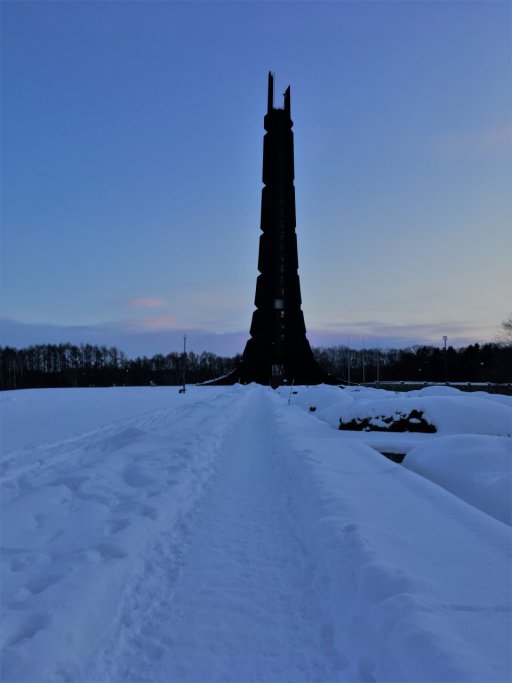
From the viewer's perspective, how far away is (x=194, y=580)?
11.8 ft

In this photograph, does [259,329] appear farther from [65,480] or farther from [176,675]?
[176,675]

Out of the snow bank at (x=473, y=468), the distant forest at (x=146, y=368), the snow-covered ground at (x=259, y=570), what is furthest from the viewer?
the distant forest at (x=146, y=368)

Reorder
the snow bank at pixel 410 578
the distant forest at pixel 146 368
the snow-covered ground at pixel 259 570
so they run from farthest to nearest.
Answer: the distant forest at pixel 146 368 → the snow-covered ground at pixel 259 570 → the snow bank at pixel 410 578

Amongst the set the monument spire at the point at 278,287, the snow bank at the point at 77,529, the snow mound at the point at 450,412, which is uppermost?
the monument spire at the point at 278,287

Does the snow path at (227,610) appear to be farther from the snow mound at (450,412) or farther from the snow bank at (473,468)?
the snow mound at (450,412)

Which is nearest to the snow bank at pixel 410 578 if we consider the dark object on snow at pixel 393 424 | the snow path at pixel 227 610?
the snow path at pixel 227 610

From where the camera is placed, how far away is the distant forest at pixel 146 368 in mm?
83812

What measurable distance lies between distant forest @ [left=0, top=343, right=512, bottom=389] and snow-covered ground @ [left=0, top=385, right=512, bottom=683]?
219ft

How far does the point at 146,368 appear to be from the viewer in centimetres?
10869

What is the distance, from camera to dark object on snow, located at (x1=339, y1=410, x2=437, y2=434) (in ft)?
40.5

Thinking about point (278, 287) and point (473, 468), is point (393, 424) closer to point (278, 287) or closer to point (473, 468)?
point (473, 468)

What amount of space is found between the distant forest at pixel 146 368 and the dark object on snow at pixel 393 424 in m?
59.7

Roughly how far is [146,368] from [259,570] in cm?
10839

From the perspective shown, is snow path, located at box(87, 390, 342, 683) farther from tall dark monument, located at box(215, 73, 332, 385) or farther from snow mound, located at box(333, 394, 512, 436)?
tall dark monument, located at box(215, 73, 332, 385)
